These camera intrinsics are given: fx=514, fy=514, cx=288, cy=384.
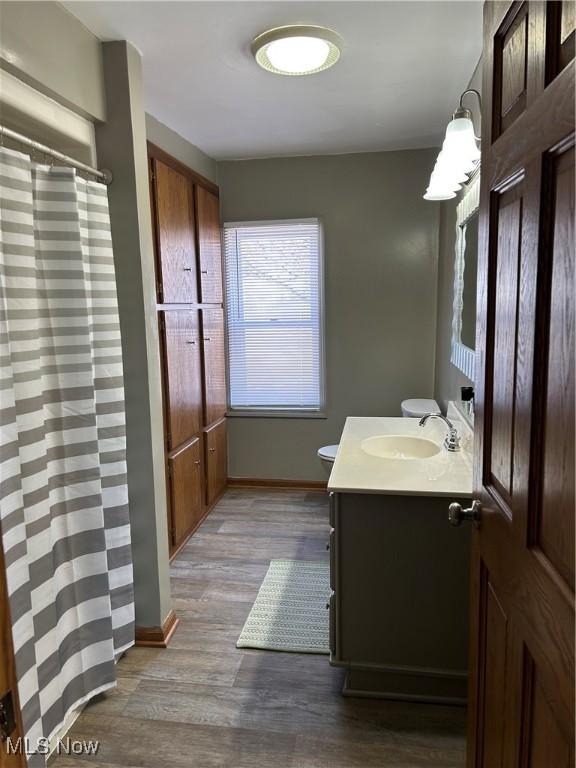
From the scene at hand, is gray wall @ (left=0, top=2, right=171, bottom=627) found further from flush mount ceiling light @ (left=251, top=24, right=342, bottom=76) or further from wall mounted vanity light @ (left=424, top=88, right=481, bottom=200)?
wall mounted vanity light @ (left=424, top=88, right=481, bottom=200)

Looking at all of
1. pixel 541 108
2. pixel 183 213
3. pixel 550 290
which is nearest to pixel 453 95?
pixel 183 213

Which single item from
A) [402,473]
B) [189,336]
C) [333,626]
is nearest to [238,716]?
[333,626]

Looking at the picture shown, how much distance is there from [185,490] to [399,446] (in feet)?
4.66

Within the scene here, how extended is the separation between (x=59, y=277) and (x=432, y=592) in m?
1.71

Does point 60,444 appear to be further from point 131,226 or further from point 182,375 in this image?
point 182,375

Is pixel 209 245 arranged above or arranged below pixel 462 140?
below

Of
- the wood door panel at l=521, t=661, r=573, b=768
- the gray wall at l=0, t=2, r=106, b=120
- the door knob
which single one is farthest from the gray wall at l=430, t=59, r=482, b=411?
the gray wall at l=0, t=2, r=106, b=120

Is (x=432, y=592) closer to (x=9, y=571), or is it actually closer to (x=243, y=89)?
(x=9, y=571)

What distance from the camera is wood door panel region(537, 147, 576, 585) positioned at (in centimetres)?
73

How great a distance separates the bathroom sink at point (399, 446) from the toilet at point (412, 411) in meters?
0.66

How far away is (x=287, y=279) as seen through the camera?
3.94 metres

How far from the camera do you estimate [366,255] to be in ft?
12.5

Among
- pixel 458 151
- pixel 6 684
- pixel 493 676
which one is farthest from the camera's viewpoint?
pixel 458 151

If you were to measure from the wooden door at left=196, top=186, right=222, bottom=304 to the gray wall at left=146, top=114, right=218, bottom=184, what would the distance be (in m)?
0.16
